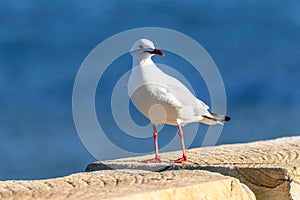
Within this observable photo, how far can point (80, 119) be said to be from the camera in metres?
3.32

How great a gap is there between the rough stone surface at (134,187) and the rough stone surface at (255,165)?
262 millimetres

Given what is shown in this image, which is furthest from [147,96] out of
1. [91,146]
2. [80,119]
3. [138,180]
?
[138,180]

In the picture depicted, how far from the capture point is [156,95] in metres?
3.57

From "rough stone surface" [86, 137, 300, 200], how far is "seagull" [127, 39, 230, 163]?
2.06 ft

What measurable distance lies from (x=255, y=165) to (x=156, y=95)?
59.2 inches

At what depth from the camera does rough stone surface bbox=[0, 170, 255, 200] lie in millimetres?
1452

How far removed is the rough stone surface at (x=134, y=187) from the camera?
4.76 ft

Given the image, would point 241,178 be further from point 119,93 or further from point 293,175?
point 119,93

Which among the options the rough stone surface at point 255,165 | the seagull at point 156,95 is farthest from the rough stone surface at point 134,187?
the seagull at point 156,95

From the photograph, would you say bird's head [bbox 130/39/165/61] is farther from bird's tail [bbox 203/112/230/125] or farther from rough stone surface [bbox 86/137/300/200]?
rough stone surface [bbox 86/137/300/200]

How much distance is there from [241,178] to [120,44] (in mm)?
2317

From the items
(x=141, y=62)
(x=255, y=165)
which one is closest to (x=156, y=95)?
(x=141, y=62)

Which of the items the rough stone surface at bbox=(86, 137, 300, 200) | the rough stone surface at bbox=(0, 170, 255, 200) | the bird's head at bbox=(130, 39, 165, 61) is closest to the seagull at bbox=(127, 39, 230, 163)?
the bird's head at bbox=(130, 39, 165, 61)

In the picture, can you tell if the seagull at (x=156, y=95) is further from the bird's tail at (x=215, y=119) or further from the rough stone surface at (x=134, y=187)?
the rough stone surface at (x=134, y=187)
